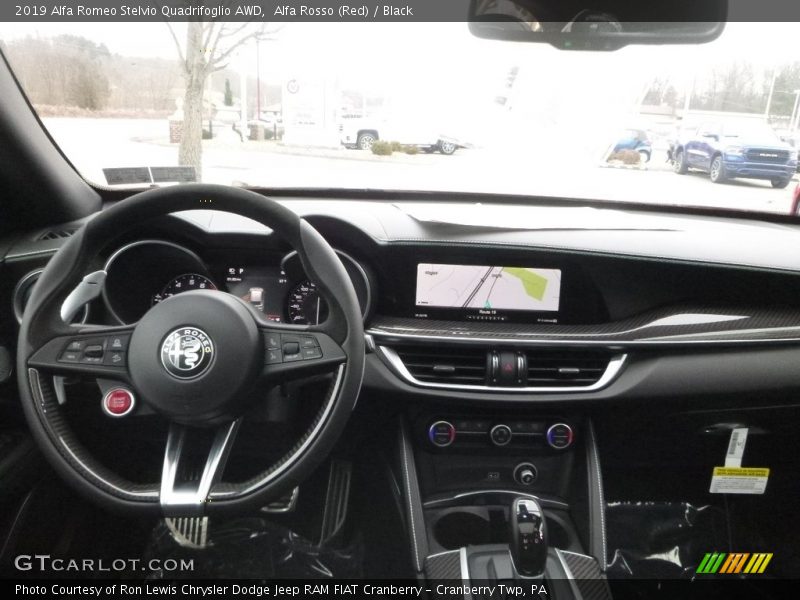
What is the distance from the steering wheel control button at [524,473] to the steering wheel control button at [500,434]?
13 centimetres

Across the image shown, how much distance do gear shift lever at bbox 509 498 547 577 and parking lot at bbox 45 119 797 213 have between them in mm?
1256

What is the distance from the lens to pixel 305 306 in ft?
7.31

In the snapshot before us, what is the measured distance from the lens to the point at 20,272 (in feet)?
7.29

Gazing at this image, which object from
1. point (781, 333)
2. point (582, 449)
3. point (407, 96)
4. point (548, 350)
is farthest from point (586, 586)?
point (407, 96)

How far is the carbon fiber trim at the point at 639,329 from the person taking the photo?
2.17m

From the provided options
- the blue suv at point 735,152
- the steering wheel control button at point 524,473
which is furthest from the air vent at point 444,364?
the blue suv at point 735,152

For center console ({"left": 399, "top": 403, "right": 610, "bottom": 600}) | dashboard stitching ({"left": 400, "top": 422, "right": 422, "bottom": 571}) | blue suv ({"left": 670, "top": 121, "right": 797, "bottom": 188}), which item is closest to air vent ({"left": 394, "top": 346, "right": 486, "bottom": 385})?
center console ({"left": 399, "top": 403, "right": 610, "bottom": 600})

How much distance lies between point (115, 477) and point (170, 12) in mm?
1479

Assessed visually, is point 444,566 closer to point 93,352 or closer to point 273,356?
point 273,356

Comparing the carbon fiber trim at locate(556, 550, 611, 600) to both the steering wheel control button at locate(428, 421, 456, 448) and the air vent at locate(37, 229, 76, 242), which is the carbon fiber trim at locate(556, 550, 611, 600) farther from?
the air vent at locate(37, 229, 76, 242)

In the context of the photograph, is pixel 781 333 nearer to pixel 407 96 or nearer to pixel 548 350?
pixel 548 350

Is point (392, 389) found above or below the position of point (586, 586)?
above

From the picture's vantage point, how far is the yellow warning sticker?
8.27 ft

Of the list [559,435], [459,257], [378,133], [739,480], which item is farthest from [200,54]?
[739,480]
